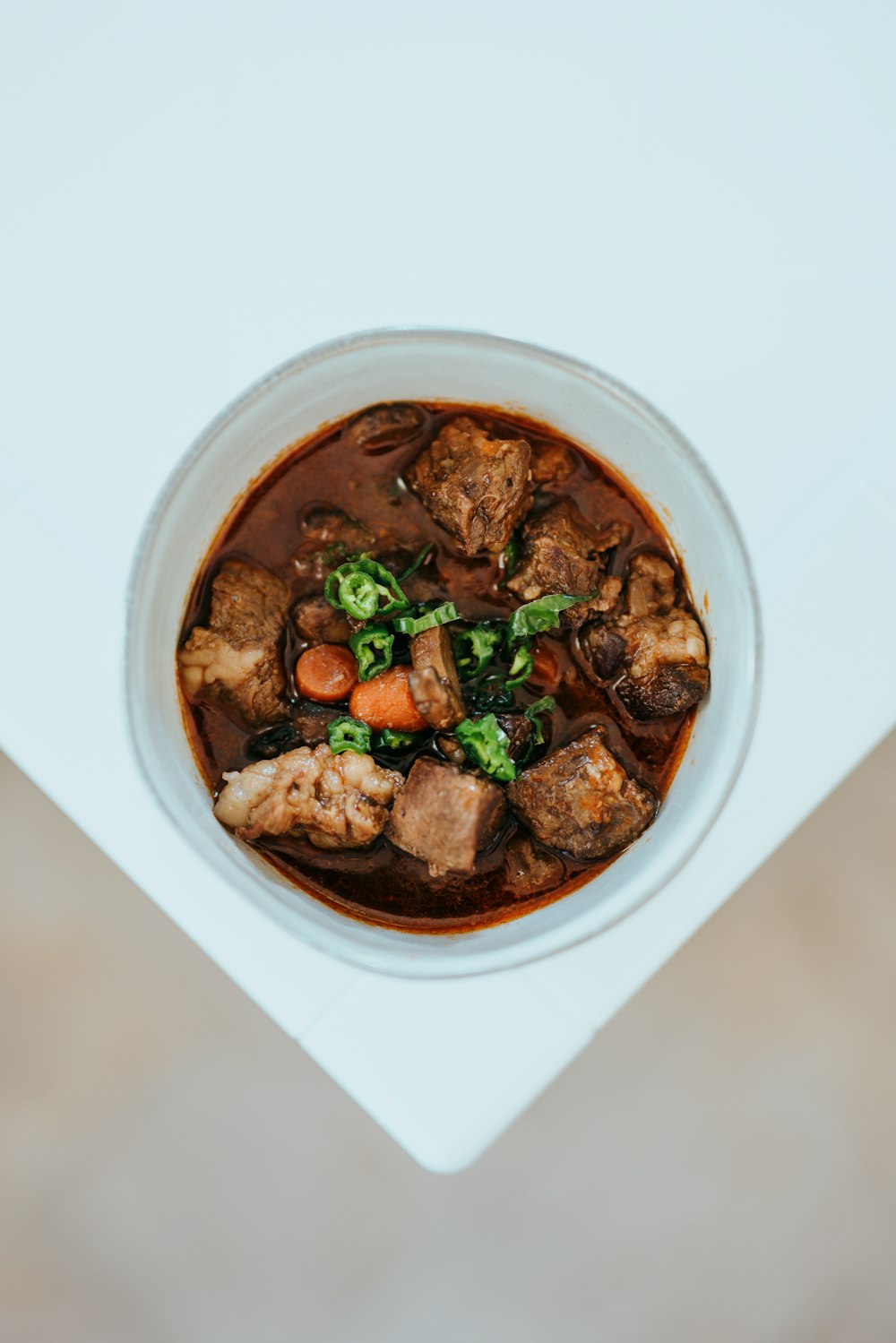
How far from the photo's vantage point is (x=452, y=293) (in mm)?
2016

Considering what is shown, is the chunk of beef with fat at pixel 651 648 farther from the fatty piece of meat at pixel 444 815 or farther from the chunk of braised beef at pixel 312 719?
the chunk of braised beef at pixel 312 719

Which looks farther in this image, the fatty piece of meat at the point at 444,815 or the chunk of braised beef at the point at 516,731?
the chunk of braised beef at the point at 516,731

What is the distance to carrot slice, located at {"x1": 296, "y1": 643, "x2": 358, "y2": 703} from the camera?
1812mm

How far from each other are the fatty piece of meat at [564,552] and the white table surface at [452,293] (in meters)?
0.37

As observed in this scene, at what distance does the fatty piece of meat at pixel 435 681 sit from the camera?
64.4 inches

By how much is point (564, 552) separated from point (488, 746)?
0.38 m

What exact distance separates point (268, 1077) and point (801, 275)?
2806 mm

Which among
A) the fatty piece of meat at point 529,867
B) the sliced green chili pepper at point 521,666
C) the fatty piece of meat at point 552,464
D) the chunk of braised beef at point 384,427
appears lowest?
the fatty piece of meat at point 529,867

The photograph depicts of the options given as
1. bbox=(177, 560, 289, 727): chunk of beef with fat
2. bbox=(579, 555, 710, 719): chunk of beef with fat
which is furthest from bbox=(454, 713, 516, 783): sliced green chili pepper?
bbox=(177, 560, 289, 727): chunk of beef with fat

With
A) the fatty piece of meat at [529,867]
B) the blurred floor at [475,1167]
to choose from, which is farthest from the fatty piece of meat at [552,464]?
the blurred floor at [475,1167]

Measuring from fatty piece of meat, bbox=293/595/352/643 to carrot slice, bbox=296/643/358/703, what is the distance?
0.02 meters

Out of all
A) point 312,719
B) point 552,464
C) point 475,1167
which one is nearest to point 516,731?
point 312,719

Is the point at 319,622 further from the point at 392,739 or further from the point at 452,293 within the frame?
the point at 452,293

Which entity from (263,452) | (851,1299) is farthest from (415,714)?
(851,1299)
